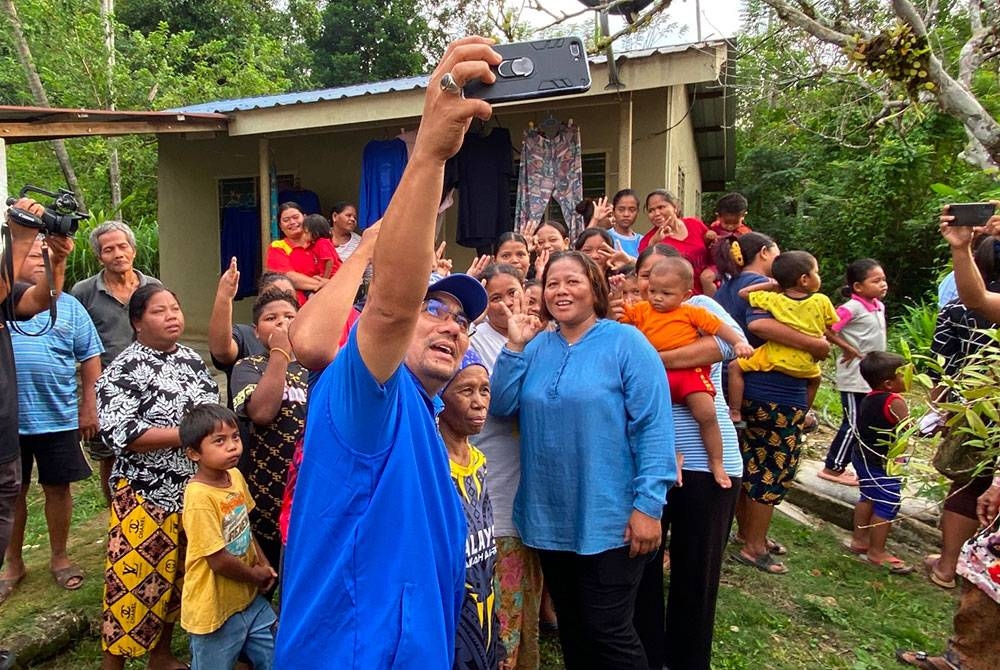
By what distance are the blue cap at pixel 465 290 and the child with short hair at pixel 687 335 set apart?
4.52 ft

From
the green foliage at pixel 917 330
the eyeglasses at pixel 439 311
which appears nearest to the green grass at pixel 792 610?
the eyeglasses at pixel 439 311

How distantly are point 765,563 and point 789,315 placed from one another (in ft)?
4.91

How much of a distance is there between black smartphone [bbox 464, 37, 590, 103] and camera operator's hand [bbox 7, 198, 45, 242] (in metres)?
2.35

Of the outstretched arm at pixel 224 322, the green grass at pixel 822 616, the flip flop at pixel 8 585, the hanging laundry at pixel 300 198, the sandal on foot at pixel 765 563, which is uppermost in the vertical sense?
the hanging laundry at pixel 300 198

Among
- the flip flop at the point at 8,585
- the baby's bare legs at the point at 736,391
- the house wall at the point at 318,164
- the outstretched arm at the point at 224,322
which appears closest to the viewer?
the outstretched arm at the point at 224,322

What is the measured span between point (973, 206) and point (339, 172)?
264 inches

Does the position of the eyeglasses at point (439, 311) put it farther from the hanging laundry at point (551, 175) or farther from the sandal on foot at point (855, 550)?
the hanging laundry at point (551, 175)

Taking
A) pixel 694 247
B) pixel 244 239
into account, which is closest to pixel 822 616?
pixel 694 247

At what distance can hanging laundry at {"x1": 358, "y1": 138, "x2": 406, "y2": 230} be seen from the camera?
7.18 m

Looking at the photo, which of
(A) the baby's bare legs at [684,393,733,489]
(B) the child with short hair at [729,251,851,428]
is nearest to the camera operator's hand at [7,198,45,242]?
(A) the baby's bare legs at [684,393,733,489]

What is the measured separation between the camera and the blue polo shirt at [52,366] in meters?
3.53

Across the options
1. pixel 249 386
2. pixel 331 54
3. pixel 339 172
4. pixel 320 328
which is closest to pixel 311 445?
pixel 320 328

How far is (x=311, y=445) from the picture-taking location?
1304 millimetres

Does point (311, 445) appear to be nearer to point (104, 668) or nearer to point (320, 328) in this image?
point (320, 328)
